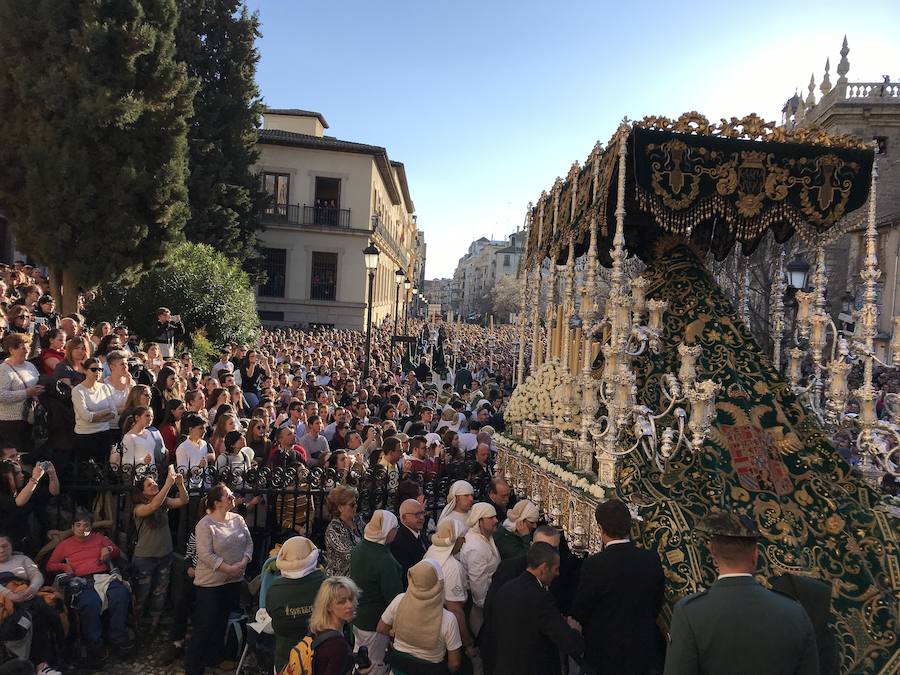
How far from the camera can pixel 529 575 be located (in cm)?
407

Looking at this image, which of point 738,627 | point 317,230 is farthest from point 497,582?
point 317,230

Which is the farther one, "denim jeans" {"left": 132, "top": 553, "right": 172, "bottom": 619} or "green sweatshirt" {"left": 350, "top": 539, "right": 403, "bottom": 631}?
"denim jeans" {"left": 132, "top": 553, "right": 172, "bottom": 619}

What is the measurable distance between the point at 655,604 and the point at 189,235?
82.7ft

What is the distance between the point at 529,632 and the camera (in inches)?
156

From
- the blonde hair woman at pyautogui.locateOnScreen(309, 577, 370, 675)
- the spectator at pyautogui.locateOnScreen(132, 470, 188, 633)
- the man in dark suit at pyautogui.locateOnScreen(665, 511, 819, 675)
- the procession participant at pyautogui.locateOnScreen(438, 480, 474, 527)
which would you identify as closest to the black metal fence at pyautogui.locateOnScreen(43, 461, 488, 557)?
the spectator at pyautogui.locateOnScreen(132, 470, 188, 633)

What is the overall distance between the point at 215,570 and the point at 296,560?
139 cm

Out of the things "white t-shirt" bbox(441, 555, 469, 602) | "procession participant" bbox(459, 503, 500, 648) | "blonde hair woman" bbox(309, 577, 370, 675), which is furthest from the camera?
"procession participant" bbox(459, 503, 500, 648)

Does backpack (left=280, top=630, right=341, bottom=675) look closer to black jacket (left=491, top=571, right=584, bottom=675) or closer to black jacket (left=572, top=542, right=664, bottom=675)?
black jacket (left=491, top=571, right=584, bottom=675)

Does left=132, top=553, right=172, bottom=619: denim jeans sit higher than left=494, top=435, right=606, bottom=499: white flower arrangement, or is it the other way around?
left=494, top=435, right=606, bottom=499: white flower arrangement

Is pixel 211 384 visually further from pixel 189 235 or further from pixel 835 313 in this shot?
pixel 835 313

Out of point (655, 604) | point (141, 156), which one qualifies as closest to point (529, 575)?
point (655, 604)

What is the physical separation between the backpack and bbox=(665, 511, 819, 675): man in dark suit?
1.65 metres

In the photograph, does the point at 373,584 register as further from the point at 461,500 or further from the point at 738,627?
the point at 738,627

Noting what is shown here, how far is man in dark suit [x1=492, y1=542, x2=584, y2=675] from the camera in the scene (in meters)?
3.93
